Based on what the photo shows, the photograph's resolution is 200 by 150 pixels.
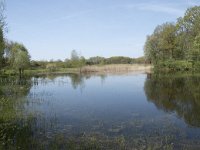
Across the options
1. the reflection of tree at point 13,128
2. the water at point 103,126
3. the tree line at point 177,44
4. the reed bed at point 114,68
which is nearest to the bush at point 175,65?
the tree line at point 177,44

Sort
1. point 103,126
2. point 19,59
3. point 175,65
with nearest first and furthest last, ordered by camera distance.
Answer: point 103,126 < point 19,59 < point 175,65

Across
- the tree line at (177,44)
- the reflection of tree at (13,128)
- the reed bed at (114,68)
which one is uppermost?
the tree line at (177,44)

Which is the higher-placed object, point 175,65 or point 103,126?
point 175,65

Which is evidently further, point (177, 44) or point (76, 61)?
point (76, 61)

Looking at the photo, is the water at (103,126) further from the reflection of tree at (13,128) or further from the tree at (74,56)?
the tree at (74,56)

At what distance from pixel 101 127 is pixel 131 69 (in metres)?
81.0

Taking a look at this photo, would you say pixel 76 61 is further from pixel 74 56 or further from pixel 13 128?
pixel 13 128

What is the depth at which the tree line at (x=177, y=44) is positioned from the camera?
7431 centimetres

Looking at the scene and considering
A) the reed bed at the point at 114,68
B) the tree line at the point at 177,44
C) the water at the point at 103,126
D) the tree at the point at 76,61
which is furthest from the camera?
the tree at the point at 76,61

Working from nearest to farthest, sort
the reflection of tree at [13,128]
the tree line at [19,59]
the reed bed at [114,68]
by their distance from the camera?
the reflection of tree at [13,128] < the tree line at [19,59] < the reed bed at [114,68]

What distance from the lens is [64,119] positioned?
20.1 metres

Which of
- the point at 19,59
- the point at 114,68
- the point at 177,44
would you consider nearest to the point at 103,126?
the point at 19,59

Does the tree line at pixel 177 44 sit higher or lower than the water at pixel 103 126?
higher

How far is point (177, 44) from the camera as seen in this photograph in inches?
3371
